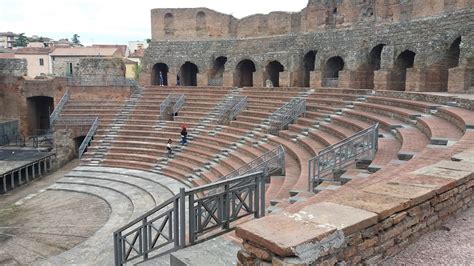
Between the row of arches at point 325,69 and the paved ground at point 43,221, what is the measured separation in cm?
1298

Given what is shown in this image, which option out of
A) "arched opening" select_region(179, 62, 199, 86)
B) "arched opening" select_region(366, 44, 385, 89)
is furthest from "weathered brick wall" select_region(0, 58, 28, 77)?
"arched opening" select_region(366, 44, 385, 89)

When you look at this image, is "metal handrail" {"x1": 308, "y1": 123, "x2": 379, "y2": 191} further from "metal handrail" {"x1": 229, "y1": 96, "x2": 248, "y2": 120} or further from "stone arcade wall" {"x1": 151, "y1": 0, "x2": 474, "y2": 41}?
"stone arcade wall" {"x1": 151, "y1": 0, "x2": 474, "y2": 41}

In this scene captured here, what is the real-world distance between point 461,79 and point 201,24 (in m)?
19.0

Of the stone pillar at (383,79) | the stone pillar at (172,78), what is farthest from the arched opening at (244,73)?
the stone pillar at (383,79)

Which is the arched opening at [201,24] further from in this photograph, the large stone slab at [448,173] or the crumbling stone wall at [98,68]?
the large stone slab at [448,173]

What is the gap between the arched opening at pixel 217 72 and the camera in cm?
2616

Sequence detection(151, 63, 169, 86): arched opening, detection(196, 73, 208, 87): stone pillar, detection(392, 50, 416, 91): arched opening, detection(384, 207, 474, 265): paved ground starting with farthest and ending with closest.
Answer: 1. detection(151, 63, 169, 86): arched opening
2. detection(196, 73, 208, 87): stone pillar
3. detection(392, 50, 416, 91): arched opening
4. detection(384, 207, 474, 265): paved ground

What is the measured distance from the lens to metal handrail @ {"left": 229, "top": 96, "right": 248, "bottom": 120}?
18.5 metres

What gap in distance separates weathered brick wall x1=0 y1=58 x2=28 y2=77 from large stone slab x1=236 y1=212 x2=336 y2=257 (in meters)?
25.7

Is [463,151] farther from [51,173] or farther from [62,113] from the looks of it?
[62,113]

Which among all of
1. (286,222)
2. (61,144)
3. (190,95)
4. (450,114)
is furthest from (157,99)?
(286,222)

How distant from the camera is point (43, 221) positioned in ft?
40.2

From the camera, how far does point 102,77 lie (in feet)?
78.6

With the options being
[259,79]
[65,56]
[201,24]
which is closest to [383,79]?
[259,79]
